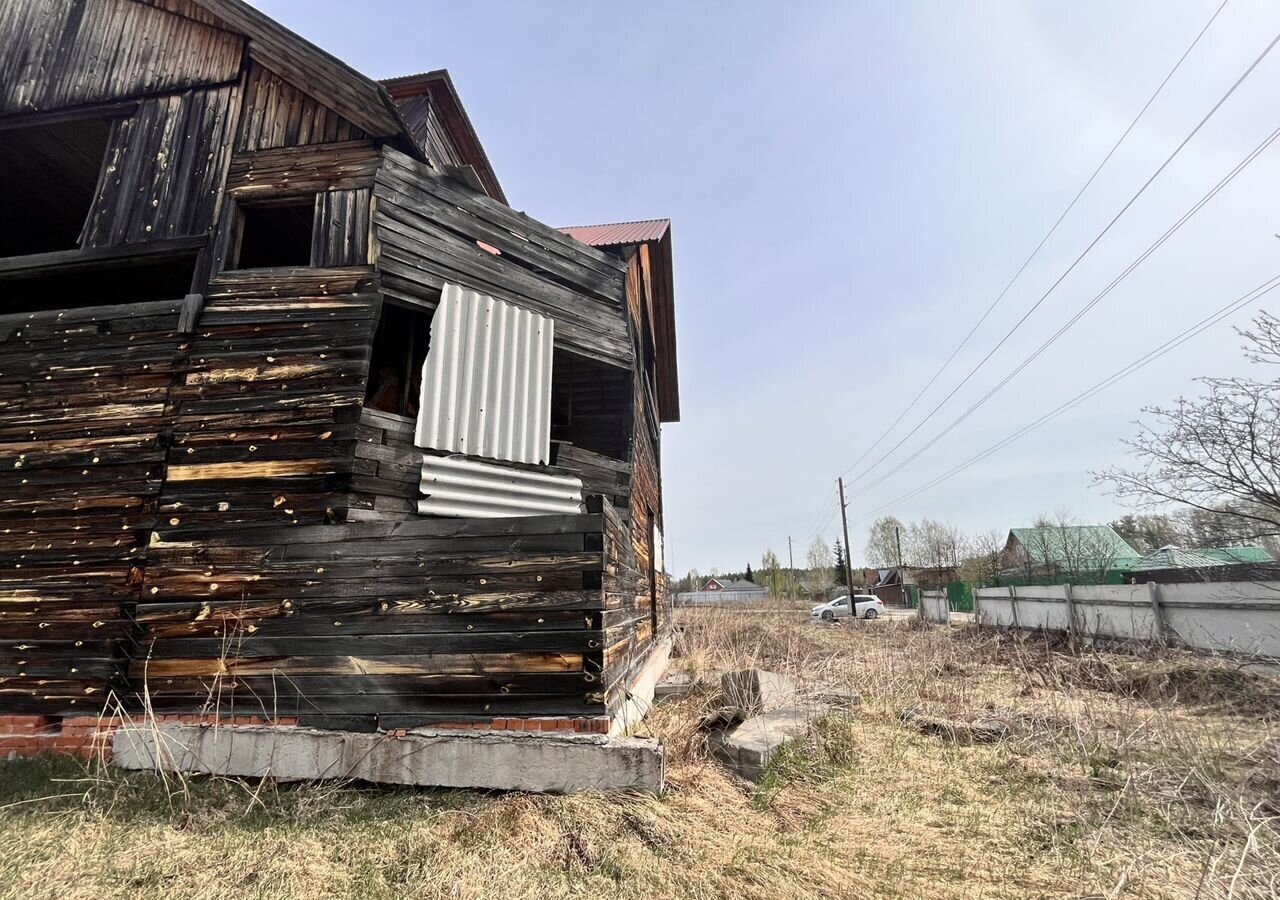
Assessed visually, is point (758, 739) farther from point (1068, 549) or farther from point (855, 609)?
point (1068, 549)

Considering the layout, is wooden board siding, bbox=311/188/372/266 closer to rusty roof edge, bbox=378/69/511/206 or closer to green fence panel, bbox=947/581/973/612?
rusty roof edge, bbox=378/69/511/206

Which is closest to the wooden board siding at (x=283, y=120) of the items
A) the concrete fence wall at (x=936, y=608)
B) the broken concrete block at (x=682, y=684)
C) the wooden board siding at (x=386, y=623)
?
the wooden board siding at (x=386, y=623)

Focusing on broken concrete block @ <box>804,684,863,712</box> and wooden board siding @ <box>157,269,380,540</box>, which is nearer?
wooden board siding @ <box>157,269,380,540</box>

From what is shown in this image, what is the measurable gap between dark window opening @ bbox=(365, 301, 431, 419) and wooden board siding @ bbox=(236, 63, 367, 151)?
1964 mm

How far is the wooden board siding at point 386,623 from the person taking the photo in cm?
456

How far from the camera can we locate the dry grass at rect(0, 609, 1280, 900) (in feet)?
10.5

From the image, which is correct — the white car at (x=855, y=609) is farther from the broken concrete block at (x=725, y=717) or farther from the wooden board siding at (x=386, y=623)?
the wooden board siding at (x=386, y=623)

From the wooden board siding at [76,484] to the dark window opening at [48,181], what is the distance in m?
2.26

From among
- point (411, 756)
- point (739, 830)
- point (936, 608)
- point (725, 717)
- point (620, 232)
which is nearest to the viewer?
point (739, 830)

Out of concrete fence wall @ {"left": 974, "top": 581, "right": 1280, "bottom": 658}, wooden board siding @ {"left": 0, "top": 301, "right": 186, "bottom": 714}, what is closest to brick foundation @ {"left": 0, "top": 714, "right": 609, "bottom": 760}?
wooden board siding @ {"left": 0, "top": 301, "right": 186, "bottom": 714}

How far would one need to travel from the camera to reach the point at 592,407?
28.7ft

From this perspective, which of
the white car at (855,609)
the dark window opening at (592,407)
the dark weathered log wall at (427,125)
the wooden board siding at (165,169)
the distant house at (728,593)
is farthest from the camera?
the distant house at (728,593)

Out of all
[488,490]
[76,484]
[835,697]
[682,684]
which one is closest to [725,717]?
[835,697]

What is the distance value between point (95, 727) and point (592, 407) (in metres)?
6.24
